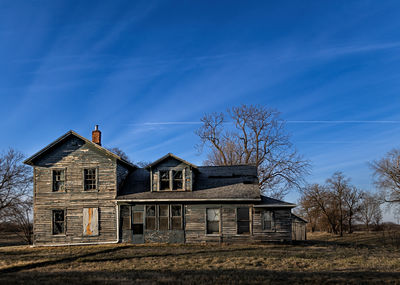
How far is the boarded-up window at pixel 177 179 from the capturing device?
25.8 m

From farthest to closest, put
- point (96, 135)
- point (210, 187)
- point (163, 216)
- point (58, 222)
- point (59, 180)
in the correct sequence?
point (96, 135) → point (59, 180) → point (210, 187) → point (58, 222) → point (163, 216)

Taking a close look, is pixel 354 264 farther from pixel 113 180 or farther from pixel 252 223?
pixel 113 180

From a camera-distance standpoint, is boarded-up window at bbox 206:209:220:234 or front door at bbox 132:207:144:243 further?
front door at bbox 132:207:144:243

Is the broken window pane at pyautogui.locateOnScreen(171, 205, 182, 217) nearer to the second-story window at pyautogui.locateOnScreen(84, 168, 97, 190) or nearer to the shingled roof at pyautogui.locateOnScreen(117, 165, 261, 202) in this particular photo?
the shingled roof at pyautogui.locateOnScreen(117, 165, 261, 202)

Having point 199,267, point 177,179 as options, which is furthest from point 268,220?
point 199,267

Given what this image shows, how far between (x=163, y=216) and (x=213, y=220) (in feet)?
10.8

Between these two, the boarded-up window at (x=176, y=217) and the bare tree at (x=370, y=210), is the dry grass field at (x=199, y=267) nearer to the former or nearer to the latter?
the boarded-up window at (x=176, y=217)

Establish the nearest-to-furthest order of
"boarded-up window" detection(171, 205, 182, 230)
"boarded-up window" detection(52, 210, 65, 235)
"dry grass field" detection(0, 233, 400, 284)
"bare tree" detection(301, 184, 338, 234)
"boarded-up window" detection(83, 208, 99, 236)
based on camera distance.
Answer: "dry grass field" detection(0, 233, 400, 284) → "boarded-up window" detection(171, 205, 182, 230) → "boarded-up window" detection(83, 208, 99, 236) → "boarded-up window" detection(52, 210, 65, 235) → "bare tree" detection(301, 184, 338, 234)

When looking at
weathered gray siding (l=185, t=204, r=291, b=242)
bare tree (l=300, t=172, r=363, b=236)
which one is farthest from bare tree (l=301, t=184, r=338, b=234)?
weathered gray siding (l=185, t=204, r=291, b=242)

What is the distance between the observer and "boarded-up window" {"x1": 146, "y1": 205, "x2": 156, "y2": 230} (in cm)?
2489

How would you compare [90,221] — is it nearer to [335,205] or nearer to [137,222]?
[137,222]

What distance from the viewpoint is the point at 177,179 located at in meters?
25.8

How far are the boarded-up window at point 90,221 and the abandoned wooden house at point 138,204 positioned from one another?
2.5 inches

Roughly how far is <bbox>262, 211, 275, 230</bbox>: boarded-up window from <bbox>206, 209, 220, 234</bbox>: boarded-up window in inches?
117
